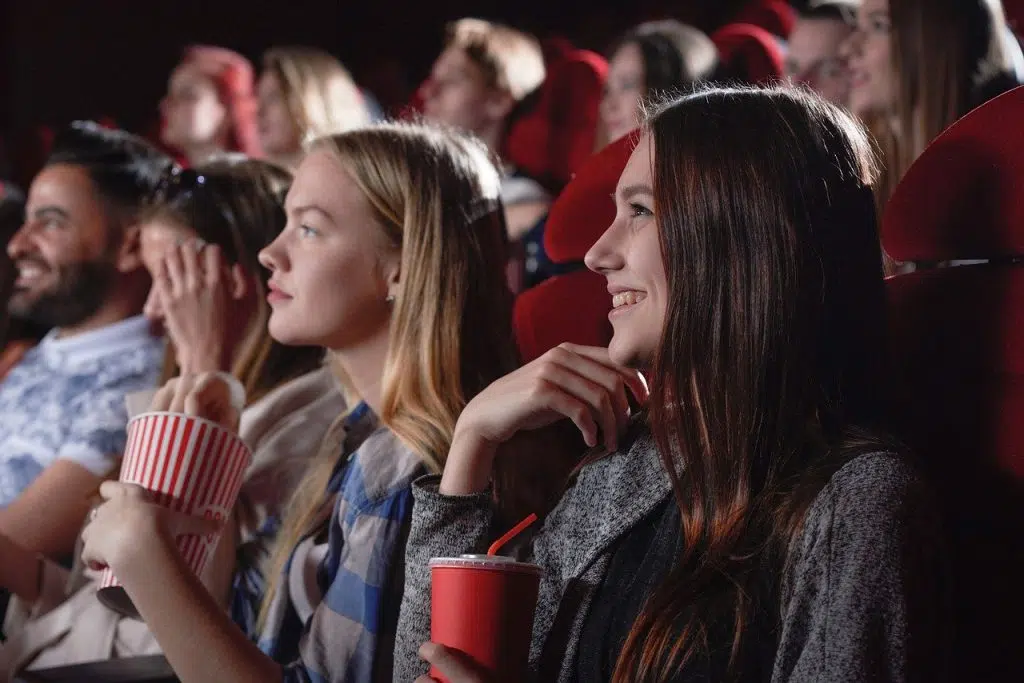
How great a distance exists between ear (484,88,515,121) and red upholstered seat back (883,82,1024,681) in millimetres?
1895

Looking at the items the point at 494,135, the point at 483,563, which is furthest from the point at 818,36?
the point at 483,563

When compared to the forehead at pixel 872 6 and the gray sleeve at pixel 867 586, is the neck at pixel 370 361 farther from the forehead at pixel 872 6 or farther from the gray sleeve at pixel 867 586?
the forehead at pixel 872 6

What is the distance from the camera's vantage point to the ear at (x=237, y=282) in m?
1.72

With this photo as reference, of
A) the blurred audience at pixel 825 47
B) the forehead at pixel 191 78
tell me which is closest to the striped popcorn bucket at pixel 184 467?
the blurred audience at pixel 825 47

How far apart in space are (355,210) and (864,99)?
0.95 m

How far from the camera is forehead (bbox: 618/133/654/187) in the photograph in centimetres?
104

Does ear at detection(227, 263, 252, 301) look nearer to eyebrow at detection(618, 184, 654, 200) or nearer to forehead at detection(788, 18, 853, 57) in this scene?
eyebrow at detection(618, 184, 654, 200)

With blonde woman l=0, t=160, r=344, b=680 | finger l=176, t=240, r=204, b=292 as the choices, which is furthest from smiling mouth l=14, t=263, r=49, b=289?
finger l=176, t=240, r=204, b=292

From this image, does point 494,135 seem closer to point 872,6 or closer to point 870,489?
point 872,6

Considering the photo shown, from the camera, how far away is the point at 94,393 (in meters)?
1.90

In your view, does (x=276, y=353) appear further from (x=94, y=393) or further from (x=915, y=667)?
(x=915, y=667)

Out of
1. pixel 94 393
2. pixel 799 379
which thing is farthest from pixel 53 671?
pixel 799 379

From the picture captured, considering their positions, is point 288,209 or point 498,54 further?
point 498,54

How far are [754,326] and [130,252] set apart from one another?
1.44 meters
